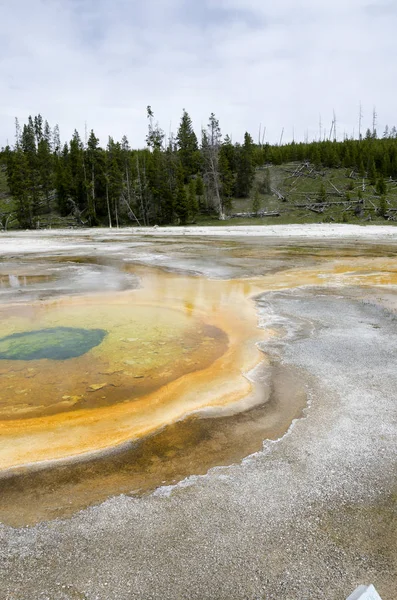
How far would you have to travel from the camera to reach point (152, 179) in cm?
4531

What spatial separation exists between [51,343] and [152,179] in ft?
134

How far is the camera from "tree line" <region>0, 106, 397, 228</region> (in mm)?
44344

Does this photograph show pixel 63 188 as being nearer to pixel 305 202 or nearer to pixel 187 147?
pixel 187 147

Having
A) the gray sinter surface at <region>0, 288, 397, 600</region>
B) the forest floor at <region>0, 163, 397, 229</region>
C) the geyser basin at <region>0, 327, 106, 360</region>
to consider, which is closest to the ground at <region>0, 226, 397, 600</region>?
the gray sinter surface at <region>0, 288, 397, 600</region>

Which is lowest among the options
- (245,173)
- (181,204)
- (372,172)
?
(181,204)

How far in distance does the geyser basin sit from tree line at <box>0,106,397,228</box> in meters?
35.7

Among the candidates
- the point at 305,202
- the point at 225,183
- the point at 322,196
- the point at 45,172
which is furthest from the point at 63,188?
the point at 322,196

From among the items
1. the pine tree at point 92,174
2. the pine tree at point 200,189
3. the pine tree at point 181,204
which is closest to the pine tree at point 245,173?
the pine tree at point 200,189

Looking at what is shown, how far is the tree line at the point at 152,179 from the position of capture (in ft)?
145

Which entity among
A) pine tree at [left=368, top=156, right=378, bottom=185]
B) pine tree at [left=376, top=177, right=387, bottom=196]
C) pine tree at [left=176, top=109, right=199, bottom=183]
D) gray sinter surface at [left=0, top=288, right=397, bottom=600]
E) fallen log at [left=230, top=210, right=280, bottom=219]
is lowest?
gray sinter surface at [left=0, top=288, right=397, bottom=600]

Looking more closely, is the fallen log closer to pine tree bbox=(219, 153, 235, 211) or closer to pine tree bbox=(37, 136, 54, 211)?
pine tree bbox=(219, 153, 235, 211)

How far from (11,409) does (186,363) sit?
7.18ft

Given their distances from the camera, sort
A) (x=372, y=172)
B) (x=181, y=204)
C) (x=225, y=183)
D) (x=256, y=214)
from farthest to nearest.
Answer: (x=372, y=172) < (x=225, y=183) < (x=256, y=214) < (x=181, y=204)

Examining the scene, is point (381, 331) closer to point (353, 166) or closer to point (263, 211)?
point (263, 211)
